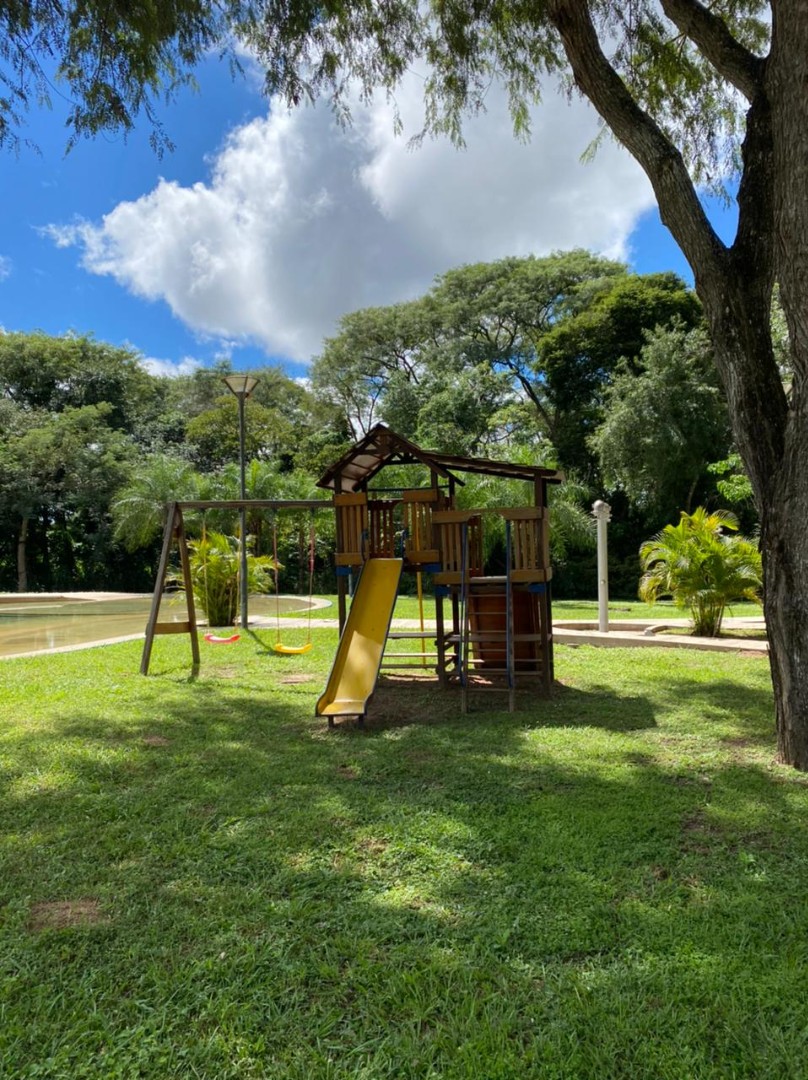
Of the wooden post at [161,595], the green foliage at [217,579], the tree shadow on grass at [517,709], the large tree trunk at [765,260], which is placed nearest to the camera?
the large tree trunk at [765,260]

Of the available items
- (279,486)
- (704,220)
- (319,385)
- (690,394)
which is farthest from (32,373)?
(704,220)

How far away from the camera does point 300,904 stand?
8.96 feet

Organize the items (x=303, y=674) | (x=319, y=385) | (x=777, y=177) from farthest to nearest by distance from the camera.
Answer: (x=319, y=385)
(x=303, y=674)
(x=777, y=177)

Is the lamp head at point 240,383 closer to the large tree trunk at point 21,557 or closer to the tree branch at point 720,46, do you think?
the tree branch at point 720,46

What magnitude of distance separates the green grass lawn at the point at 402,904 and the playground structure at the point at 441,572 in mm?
1192

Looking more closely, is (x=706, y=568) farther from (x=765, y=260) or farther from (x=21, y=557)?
(x=21, y=557)

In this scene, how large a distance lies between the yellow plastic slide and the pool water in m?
4.51

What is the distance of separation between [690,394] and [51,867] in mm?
21095

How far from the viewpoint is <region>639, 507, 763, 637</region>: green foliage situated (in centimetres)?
998

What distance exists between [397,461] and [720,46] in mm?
4337

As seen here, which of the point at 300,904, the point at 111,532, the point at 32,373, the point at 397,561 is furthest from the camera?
the point at 32,373

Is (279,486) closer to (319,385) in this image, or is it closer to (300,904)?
(319,385)

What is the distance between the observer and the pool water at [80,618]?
1113 cm

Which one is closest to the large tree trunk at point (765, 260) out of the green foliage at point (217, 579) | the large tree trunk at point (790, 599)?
the large tree trunk at point (790, 599)
